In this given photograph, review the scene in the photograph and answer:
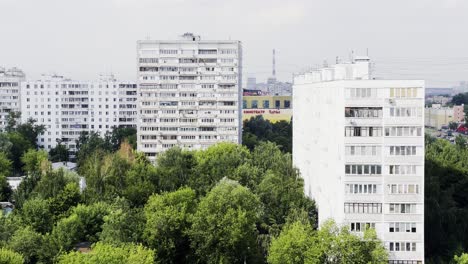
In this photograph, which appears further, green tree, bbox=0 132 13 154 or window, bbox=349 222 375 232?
green tree, bbox=0 132 13 154

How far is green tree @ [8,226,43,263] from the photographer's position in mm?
34000

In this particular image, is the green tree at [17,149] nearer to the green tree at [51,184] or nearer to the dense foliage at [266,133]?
the dense foliage at [266,133]

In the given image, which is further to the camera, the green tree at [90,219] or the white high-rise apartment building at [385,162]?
the green tree at [90,219]

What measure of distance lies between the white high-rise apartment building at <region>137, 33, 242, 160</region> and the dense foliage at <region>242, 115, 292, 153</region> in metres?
12.3

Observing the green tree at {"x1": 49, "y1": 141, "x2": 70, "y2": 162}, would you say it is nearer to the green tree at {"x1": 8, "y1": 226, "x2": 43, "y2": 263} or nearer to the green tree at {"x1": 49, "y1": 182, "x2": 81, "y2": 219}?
the green tree at {"x1": 49, "y1": 182, "x2": 81, "y2": 219}

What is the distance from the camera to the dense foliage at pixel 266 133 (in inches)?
3509

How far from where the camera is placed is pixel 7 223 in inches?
1478

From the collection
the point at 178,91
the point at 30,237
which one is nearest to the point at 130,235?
the point at 30,237

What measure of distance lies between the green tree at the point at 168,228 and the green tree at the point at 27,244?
6.28m

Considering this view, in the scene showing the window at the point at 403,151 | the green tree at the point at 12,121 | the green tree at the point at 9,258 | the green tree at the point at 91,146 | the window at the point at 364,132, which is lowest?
the green tree at the point at 9,258

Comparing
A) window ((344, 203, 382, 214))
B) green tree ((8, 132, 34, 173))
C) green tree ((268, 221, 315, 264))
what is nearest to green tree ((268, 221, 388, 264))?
green tree ((268, 221, 315, 264))

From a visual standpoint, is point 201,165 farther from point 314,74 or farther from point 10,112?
point 10,112

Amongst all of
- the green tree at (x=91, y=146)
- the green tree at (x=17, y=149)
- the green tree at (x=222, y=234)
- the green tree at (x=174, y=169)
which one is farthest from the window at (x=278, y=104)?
the green tree at (x=222, y=234)

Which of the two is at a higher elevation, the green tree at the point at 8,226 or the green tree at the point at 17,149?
the green tree at the point at 17,149
